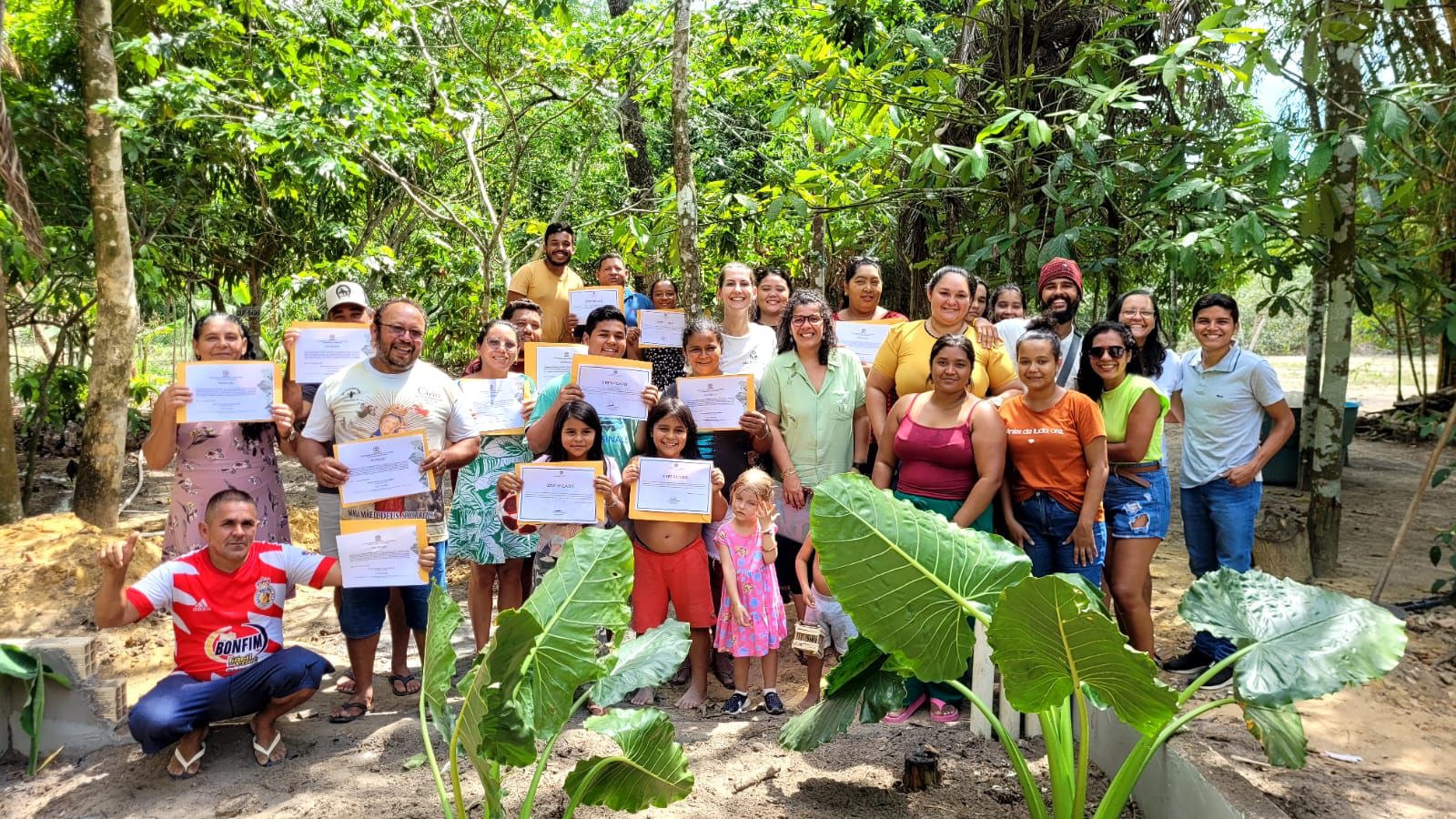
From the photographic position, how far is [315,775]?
3.20m

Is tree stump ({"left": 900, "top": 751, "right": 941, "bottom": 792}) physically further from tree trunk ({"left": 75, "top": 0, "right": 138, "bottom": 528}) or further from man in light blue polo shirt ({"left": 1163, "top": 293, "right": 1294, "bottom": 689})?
tree trunk ({"left": 75, "top": 0, "right": 138, "bottom": 528})

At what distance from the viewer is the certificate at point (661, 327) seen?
→ 4965mm

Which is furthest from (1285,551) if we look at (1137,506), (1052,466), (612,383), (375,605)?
(375,605)

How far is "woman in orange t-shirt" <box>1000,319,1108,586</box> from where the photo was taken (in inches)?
145

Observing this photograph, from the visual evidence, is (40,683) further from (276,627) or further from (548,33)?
(548,33)

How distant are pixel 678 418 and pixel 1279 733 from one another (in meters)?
A: 2.40

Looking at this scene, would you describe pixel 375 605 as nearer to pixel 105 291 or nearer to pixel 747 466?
pixel 747 466

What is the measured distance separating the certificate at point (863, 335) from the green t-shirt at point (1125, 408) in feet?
3.46

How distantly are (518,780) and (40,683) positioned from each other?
177 centimetres

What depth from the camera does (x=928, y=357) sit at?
4098 mm

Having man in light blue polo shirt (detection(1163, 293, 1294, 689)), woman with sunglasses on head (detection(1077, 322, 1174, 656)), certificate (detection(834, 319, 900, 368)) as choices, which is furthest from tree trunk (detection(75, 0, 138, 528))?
man in light blue polo shirt (detection(1163, 293, 1294, 689))

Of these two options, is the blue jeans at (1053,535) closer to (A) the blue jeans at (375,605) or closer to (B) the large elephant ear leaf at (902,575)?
(B) the large elephant ear leaf at (902,575)

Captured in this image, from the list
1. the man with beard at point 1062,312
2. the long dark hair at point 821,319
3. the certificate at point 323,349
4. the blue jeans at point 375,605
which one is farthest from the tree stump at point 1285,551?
the certificate at point 323,349

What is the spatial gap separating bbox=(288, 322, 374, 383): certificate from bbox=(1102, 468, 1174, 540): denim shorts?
3.23 m
